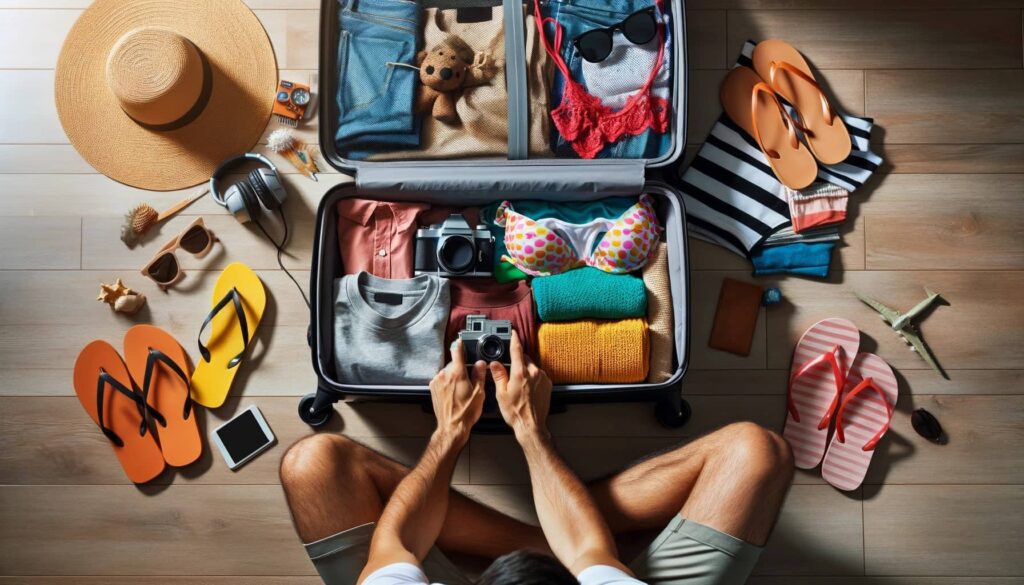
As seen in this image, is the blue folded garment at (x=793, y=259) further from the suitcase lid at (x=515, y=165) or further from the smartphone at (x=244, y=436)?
the smartphone at (x=244, y=436)

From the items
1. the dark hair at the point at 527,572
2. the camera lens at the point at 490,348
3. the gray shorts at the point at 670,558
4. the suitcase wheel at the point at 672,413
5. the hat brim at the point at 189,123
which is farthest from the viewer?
the hat brim at the point at 189,123

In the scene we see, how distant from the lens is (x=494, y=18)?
4.84 ft

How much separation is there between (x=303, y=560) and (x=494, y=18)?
4.04ft

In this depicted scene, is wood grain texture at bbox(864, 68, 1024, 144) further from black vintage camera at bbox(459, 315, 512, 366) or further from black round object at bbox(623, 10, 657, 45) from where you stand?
black vintage camera at bbox(459, 315, 512, 366)

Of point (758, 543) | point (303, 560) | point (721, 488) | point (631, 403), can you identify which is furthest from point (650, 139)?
point (303, 560)

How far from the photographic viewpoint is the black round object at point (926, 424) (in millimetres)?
1635

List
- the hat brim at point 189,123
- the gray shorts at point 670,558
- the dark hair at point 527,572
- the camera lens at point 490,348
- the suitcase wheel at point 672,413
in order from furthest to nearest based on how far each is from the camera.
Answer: the hat brim at point 189,123 → the suitcase wheel at point 672,413 → the camera lens at point 490,348 → the gray shorts at point 670,558 → the dark hair at point 527,572

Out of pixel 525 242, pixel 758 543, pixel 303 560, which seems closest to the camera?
pixel 758 543

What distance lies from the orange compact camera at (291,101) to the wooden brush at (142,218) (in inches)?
9.8

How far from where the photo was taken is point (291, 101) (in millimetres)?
1651

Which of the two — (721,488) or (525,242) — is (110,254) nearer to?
(525,242)

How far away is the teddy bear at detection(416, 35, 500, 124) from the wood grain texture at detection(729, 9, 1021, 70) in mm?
624

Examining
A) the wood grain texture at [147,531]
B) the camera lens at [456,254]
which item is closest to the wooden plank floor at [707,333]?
the wood grain texture at [147,531]

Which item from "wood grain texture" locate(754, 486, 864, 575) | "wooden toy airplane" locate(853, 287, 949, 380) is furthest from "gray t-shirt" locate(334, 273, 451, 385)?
"wooden toy airplane" locate(853, 287, 949, 380)
